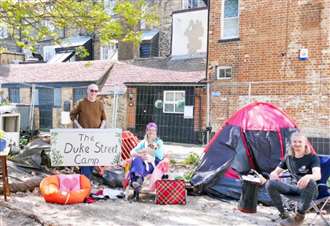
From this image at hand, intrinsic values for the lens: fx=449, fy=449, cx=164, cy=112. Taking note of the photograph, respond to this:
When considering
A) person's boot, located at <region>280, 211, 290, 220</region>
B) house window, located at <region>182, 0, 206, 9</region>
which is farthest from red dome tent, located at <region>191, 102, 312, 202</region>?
house window, located at <region>182, 0, 206, 9</region>

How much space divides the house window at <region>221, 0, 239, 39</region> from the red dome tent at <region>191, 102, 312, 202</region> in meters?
10.0

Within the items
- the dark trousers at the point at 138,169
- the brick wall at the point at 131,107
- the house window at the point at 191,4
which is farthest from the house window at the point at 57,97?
the dark trousers at the point at 138,169

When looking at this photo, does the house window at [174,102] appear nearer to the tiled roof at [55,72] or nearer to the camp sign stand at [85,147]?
the tiled roof at [55,72]

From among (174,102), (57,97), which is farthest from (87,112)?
(57,97)

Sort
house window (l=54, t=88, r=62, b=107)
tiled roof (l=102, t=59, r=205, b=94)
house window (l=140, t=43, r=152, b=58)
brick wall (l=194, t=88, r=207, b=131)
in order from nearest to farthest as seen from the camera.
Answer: brick wall (l=194, t=88, r=207, b=131) → tiled roof (l=102, t=59, r=205, b=94) → house window (l=54, t=88, r=62, b=107) → house window (l=140, t=43, r=152, b=58)

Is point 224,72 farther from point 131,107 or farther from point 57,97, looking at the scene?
point 57,97

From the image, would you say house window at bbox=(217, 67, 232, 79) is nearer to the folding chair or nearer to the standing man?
the standing man

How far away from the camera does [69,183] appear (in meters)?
6.51

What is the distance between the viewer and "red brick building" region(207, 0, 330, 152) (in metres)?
14.8

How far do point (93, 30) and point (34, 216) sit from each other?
4.26 meters

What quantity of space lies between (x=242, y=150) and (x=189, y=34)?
1601cm

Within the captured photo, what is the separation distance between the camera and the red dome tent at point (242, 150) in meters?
7.28

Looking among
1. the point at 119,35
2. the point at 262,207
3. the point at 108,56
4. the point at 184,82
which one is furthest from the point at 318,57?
the point at 108,56

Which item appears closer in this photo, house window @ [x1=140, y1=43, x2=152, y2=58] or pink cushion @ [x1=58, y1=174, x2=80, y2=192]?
pink cushion @ [x1=58, y1=174, x2=80, y2=192]
